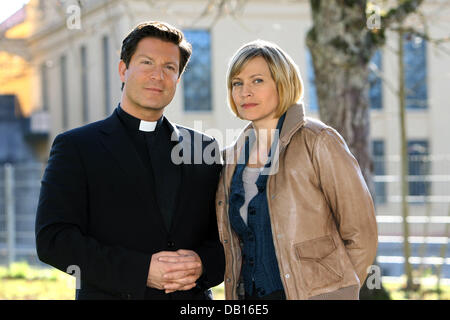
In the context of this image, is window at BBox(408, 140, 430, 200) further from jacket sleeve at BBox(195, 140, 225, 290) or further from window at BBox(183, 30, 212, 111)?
window at BBox(183, 30, 212, 111)

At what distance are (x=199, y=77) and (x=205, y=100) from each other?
786 mm

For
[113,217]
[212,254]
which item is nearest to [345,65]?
[212,254]

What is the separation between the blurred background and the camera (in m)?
12.9

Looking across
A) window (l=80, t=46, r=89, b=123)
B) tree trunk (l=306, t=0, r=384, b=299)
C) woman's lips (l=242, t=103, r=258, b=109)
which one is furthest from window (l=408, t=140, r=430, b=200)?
window (l=80, t=46, r=89, b=123)

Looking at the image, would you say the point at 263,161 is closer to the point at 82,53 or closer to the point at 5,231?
the point at 5,231

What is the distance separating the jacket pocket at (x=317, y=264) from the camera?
10.8 ft

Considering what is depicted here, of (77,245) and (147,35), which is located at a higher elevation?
(147,35)

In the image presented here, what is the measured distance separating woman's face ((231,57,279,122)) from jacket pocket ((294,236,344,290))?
0.76 metres

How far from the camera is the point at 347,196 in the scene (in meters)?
3.37

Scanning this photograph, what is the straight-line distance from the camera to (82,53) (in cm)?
2269

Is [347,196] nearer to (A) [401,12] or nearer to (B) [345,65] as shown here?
(B) [345,65]

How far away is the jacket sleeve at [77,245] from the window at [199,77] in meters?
18.1
